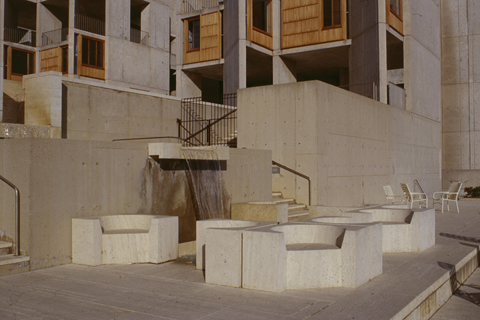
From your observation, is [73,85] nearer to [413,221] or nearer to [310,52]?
[413,221]

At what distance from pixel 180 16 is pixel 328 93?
57.4ft

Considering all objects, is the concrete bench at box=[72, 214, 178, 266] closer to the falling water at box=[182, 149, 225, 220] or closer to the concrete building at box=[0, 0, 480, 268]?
the concrete building at box=[0, 0, 480, 268]

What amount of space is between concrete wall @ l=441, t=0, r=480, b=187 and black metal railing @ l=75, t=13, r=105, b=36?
849 inches

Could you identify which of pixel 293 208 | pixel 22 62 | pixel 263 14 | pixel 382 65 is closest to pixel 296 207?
pixel 293 208

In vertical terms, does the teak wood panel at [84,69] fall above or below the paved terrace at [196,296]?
above

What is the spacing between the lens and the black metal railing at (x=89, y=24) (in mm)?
30797

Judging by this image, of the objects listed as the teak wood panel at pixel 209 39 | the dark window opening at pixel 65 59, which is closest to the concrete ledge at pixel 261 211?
the teak wood panel at pixel 209 39

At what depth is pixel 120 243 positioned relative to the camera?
8.17 m

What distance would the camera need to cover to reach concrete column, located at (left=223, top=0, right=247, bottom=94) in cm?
2435

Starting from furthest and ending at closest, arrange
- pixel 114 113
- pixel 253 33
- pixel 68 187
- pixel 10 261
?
pixel 253 33, pixel 114 113, pixel 68 187, pixel 10 261

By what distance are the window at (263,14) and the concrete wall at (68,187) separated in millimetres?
17520

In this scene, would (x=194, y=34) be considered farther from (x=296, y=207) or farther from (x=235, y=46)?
(x=296, y=207)

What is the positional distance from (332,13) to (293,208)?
1399cm

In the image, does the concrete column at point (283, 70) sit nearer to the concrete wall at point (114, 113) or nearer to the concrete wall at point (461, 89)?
the concrete wall at point (114, 113)
